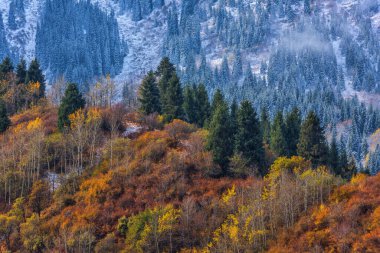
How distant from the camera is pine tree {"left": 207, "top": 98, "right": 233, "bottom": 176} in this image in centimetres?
7075

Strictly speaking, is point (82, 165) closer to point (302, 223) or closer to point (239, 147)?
point (239, 147)

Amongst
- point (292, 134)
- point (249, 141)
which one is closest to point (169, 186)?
point (249, 141)

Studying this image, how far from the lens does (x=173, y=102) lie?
9181cm

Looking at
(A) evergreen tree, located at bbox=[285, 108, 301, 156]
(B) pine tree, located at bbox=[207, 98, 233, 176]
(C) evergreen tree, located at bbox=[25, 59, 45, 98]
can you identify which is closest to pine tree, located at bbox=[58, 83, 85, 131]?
(C) evergreen tree, located at bbox=[25, 59, 45, 98]

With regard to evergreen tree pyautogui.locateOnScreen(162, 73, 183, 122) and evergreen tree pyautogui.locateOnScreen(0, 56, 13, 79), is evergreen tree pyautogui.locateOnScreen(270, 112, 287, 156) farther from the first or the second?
evergreen tree pyautogui.locateOnScreen(0, 56, 13, 79)

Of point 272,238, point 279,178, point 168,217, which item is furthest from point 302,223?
point 168,217

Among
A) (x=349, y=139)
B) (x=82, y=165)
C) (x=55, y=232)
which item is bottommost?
(x=349, y=139)

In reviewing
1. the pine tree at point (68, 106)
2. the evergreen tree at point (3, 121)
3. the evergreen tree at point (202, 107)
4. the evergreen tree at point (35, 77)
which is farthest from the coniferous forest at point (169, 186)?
the evergreen tree at point (35, 77)

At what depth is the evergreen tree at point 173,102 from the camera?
90.6m

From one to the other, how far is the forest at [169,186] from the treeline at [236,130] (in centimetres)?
20

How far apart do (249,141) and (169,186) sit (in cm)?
1356

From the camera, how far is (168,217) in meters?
58.8

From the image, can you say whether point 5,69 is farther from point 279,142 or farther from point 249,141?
point 249,141

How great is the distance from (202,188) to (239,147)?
9414mm
